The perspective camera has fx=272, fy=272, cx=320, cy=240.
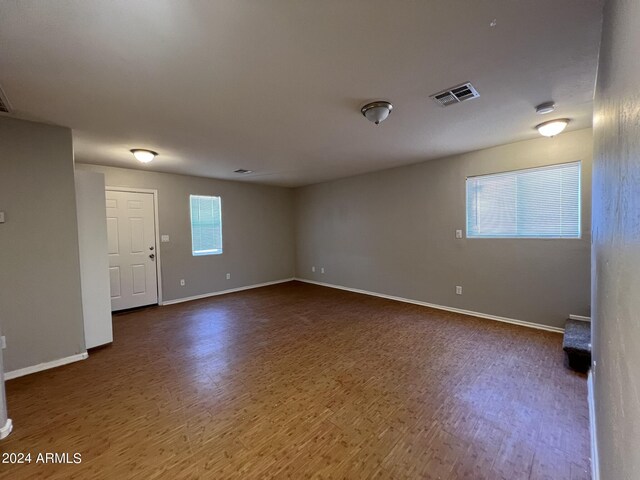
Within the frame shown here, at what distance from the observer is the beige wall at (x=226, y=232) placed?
5.13 metres

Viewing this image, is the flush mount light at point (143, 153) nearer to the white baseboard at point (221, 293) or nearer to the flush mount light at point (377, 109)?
the white baseboard at point (221, 293)

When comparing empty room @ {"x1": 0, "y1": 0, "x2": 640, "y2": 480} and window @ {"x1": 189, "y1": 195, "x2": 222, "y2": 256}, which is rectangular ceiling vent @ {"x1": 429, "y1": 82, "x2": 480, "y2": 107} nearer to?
empty room @ {"x1": 0, "y1": 0, "x2": 640, "y2": 480}

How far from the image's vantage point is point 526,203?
3.68m

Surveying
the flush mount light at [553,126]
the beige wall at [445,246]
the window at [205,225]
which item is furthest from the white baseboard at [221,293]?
the flush mount light at [553,126]

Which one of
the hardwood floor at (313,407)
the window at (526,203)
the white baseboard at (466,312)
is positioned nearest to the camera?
the hardwood floor at (313,407)

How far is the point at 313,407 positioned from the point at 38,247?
3122 mm

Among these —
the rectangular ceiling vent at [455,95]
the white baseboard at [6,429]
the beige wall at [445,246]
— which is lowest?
the white baseboard at [6,429]

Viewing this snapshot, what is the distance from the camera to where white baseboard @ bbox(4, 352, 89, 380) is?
2624 mm

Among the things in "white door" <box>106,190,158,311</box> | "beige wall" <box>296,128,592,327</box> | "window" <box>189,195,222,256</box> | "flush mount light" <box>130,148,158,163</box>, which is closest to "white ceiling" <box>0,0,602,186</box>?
"flush mount light" <box>130,148,158,163</box>

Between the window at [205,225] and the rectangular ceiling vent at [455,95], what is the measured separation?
4.80 m

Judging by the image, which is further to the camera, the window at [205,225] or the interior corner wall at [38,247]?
the window at [205,225]


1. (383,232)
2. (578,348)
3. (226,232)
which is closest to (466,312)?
(578,348)

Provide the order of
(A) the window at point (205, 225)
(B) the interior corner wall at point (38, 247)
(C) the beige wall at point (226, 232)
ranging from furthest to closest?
(A) the window at point (205, 225) < (C) the beige wall at point (226, 232) < (B) the interior corner wall at point (38, 247)

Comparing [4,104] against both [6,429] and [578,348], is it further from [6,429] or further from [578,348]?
[578,348]
